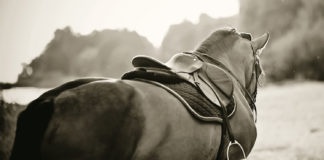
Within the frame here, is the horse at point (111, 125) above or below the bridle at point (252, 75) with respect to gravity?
above

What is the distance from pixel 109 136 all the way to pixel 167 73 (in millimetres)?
675

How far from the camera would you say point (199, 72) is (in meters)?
2.35

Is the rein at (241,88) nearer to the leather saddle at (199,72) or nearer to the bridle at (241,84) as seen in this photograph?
the bridle at (241,84)

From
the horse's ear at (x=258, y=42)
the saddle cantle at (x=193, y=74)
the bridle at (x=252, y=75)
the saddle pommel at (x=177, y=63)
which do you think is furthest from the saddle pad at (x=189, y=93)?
the horse's ear at (x=258, y=42)

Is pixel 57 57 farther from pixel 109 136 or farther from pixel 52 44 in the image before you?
pixel 109 136

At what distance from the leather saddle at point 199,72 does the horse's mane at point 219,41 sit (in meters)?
0.26

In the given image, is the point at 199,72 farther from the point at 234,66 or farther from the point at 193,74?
the point at 234,66

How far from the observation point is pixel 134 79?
1971mm

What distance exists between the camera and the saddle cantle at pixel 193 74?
2.05 metres

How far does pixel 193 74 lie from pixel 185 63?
15cm

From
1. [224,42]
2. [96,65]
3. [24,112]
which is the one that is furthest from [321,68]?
[24,112]

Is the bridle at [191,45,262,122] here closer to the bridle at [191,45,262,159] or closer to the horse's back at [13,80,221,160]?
the bridle at [191,45,262,159]

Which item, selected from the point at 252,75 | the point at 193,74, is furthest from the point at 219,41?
the point at 193,74

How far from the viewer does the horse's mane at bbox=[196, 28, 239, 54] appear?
2734 mm
